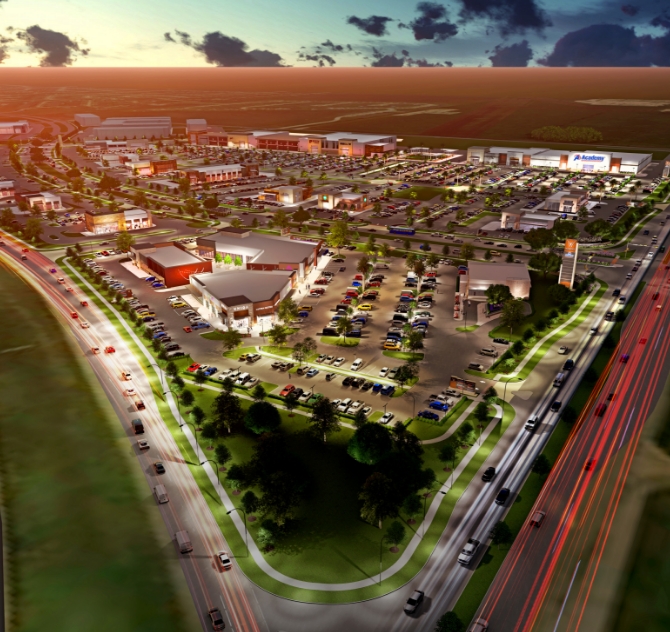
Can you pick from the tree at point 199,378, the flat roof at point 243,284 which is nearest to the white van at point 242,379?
the tree at point 199,378

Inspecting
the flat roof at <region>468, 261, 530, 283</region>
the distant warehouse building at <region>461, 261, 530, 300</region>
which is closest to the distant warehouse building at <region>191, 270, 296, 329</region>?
the distant warehouse building at <region>461, 261, 530, 300</region>

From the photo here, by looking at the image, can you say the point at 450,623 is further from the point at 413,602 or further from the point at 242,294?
the point at 242,294

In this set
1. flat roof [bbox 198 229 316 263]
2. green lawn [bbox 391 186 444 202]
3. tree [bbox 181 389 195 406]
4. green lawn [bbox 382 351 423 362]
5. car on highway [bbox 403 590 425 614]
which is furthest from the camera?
green lawn [bbox 391 186 444 202]

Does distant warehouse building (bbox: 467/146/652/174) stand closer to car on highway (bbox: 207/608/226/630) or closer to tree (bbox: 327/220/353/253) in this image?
tree (bbox: 327/220/353/253)

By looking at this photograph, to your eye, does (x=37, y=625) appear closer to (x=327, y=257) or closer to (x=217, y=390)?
(x=217, y=390)

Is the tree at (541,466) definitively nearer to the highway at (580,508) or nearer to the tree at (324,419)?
the highway at (580,508)

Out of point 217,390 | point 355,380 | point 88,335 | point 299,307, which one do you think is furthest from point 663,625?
point 88,335

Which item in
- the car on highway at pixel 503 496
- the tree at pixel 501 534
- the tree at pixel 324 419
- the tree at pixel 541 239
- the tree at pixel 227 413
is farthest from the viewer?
the tree at pixel 541 239
